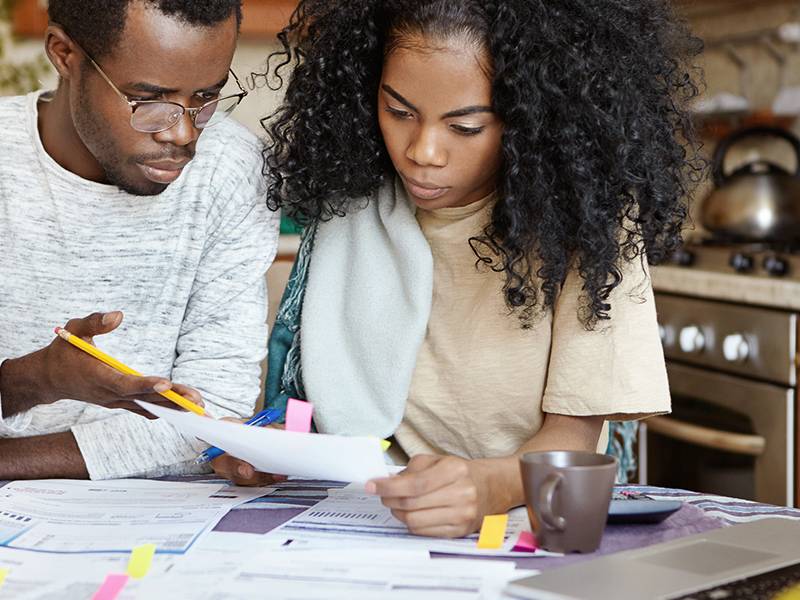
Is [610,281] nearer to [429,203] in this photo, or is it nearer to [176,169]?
[429,203]

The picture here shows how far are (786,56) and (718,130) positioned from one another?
0.92 feet

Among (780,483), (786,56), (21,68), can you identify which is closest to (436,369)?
(780,483)

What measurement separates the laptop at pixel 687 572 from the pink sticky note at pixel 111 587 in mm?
310

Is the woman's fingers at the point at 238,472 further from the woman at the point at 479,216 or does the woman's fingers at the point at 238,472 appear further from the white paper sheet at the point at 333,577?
the white paper sheet at the point at 333,577

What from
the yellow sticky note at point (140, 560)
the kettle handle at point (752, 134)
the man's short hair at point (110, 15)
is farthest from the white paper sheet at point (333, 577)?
the kettle handle at point (752, 134)

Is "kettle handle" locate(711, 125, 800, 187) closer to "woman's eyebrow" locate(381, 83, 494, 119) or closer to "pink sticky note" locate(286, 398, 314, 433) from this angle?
"woman's eyebrow" locate(381, 83, 494, 119)

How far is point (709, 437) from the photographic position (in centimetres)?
229

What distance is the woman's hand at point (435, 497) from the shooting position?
1.01m

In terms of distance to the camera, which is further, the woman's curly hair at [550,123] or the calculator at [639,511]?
the woman's curly hair at [550,123]

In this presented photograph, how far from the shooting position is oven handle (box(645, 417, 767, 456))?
222 cm

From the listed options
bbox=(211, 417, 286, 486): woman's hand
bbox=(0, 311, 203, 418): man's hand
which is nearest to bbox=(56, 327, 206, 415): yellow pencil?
bbox=(0, 311, 203, 418): man's hand

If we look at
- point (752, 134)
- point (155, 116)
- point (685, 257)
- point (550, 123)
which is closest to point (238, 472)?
point (155, 116)

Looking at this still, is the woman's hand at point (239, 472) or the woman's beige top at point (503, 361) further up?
the woman's beige top at point (503, 361)

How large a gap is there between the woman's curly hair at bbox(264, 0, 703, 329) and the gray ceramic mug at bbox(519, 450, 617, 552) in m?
0.36
